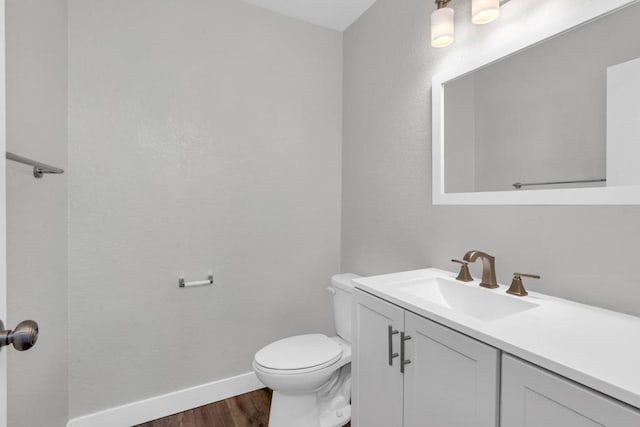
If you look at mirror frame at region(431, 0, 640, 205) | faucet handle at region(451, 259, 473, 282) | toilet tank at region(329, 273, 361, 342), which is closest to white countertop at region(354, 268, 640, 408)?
faucet handle at region(451, 259, 473, 282)

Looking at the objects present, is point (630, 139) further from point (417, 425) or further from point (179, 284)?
point (179, 284)

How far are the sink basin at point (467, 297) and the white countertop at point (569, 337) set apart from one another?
4cm

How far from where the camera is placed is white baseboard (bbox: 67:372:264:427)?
1.60 m

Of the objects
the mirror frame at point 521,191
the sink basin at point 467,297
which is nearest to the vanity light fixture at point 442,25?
the mirror frame at point 521,191

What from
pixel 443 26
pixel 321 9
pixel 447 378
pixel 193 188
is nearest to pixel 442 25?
pixel 443 26

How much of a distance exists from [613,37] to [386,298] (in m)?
1.09

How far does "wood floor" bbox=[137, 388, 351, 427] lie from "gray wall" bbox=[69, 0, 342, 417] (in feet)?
0.52

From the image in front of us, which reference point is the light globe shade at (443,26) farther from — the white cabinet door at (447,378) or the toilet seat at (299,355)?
the toilet seat at (299,355)

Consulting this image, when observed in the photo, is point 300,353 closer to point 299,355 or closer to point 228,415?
point 299,355

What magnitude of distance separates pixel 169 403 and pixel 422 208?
1.80 m

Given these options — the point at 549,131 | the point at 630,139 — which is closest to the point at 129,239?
the point at 549,131

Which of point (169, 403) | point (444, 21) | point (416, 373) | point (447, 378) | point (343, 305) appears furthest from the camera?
point (343, 305)

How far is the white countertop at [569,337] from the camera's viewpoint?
583mm

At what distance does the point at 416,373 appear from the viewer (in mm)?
980
